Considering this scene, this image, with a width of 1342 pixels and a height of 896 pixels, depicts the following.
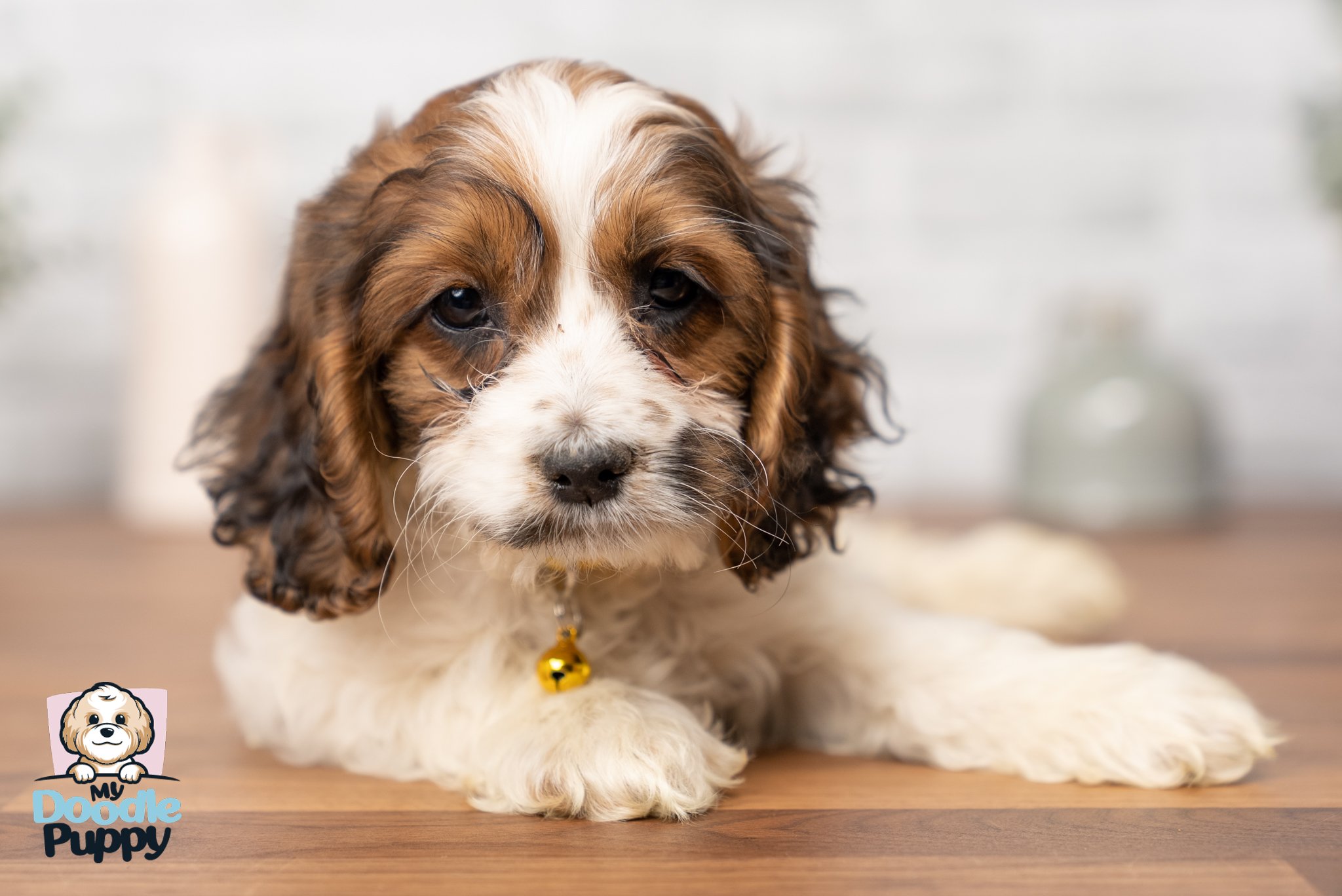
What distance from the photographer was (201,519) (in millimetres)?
5984

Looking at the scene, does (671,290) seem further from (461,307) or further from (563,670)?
(563,670)

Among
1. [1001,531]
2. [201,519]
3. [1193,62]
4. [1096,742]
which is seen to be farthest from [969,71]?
[1096,742]

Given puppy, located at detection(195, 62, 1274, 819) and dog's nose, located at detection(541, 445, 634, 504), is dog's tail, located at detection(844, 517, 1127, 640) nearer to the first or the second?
puppy, located at detection(195, 62, 1274, 819)

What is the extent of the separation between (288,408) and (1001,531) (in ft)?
8.00

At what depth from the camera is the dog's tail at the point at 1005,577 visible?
367 centimetres

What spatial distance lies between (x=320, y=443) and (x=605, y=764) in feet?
2.60

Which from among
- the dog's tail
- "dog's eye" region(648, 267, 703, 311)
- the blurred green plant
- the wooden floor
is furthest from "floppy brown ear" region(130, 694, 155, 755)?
the blurred green plant

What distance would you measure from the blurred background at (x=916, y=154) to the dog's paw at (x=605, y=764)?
3.94 meters

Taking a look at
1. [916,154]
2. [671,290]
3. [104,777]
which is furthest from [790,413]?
[916,154]

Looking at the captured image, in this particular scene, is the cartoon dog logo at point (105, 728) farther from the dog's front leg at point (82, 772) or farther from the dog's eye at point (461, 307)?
the dog's eye at point (461, 307)

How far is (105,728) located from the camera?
7.12 feet

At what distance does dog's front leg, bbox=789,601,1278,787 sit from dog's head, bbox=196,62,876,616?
35 cm

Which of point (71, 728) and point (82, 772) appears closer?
point (71, 728)

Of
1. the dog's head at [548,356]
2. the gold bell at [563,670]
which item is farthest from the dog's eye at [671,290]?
the gold bell at [563,670]
